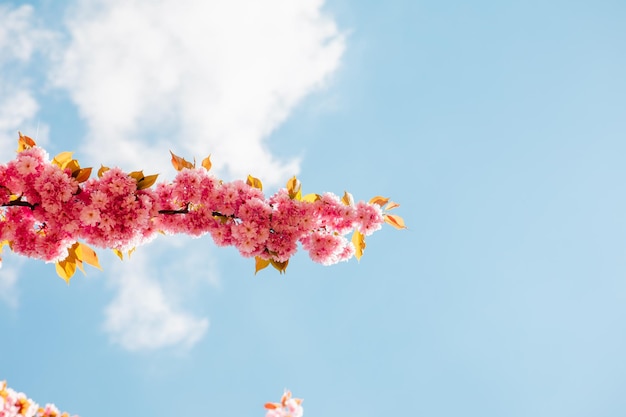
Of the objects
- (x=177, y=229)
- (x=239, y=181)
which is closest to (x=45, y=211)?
(x=177, y=229)

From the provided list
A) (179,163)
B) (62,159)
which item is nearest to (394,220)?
(179,163)

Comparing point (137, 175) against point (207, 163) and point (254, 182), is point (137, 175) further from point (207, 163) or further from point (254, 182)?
point (254, 182)

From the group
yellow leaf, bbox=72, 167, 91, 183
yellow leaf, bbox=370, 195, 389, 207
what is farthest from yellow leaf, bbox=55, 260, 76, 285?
yellow leaf, bbox=370, 195, 389, 207

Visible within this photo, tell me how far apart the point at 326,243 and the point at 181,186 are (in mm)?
1548

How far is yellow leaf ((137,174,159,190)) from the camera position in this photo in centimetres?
429

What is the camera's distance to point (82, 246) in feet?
14.6

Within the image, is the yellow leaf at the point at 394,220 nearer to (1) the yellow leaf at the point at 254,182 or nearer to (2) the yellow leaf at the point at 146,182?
(1) the yellow leaf at the point at 254,182

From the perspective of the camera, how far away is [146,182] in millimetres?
4297

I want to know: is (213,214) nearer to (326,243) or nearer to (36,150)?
(326,243)

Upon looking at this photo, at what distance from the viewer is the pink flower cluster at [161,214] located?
404 centimetres

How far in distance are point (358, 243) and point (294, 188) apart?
0.92m

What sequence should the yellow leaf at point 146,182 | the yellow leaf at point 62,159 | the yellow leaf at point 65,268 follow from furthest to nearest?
the yellow leaf at point 65,268, the yellow leaf at point 146,182, the yellow leaf at point 62,159

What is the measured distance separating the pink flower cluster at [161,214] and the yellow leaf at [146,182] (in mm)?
43

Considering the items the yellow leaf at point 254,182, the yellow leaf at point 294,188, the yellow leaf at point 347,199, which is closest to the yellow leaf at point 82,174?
the yellow leaf at point 254,182
